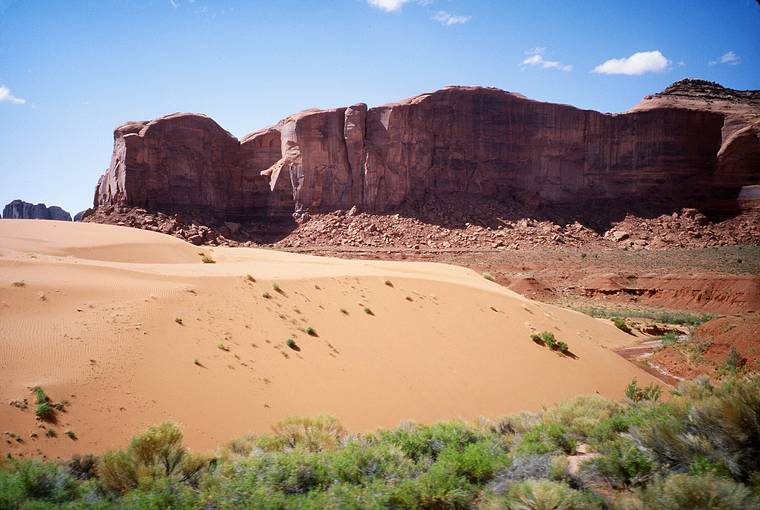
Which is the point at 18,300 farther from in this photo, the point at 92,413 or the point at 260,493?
the point at 260,493

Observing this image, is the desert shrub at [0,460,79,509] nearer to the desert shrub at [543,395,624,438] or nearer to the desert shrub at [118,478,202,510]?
the desert shrub at [118,478,202,510]

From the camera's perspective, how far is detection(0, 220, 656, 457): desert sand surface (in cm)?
751

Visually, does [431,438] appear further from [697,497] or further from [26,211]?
[26,211]

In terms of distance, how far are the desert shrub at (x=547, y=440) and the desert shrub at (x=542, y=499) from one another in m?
1.58

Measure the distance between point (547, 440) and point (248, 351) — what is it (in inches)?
241

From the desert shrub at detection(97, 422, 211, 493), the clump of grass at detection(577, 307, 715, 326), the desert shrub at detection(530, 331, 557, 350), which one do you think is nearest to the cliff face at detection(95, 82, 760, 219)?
the clump of grass at detection(577, 307, 715, 326)

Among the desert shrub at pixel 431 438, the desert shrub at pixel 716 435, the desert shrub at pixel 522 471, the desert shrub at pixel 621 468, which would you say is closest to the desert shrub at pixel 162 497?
the desert shrub at pixel 431 438

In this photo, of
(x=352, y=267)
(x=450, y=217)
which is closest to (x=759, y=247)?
(x=450, y=217)

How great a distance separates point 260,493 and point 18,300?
724 centimetres

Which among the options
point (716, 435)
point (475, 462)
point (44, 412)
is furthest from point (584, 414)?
point (44, 412)

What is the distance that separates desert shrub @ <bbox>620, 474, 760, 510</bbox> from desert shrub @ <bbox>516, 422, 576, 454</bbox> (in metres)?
2.12

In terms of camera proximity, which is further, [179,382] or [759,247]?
[759,247]

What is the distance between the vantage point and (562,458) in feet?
18.5

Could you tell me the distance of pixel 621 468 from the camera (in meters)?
5.27
